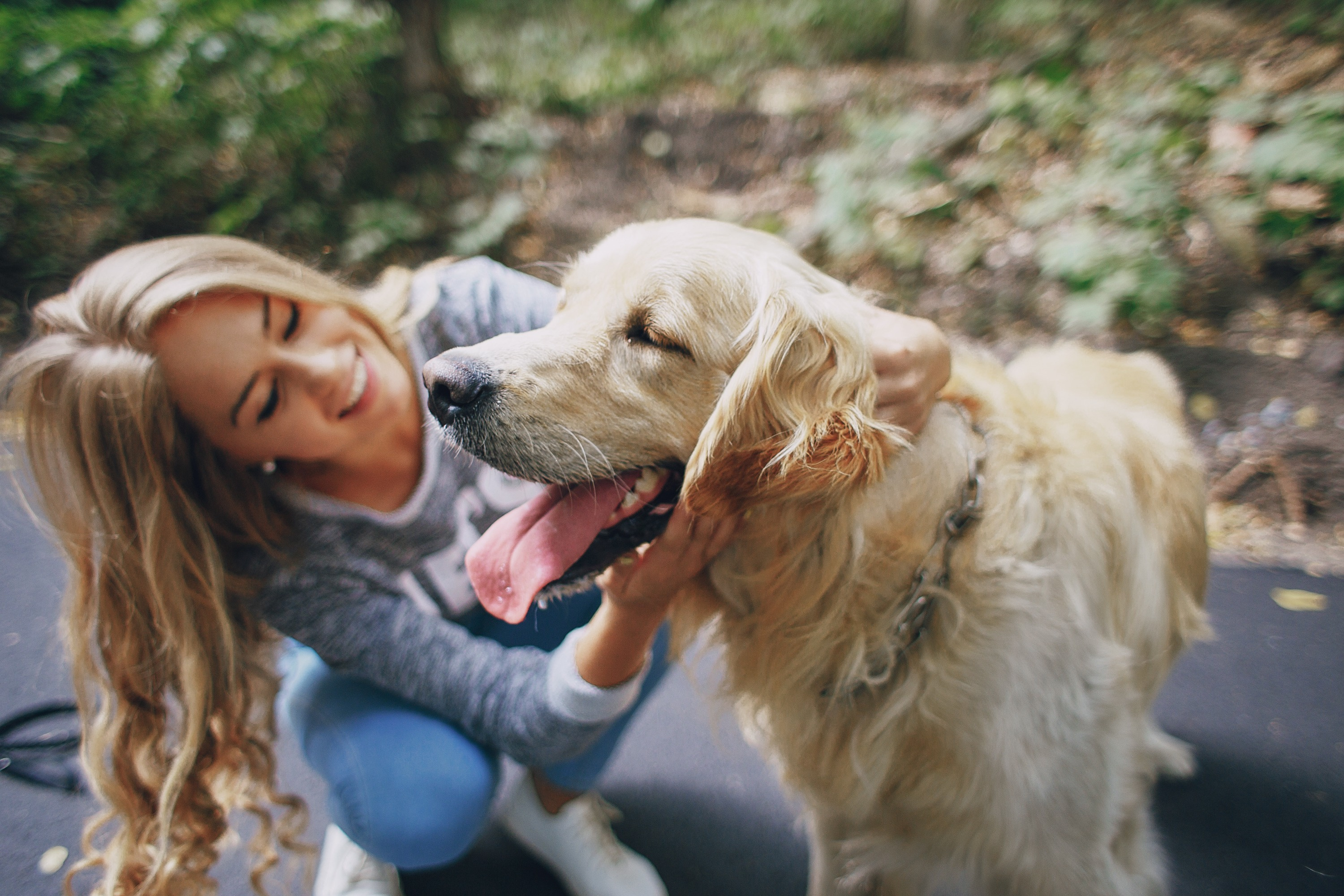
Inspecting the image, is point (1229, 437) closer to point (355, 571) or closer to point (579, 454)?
point (579, 454)

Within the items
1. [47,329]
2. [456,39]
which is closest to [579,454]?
[47,329]

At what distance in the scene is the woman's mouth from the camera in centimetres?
171

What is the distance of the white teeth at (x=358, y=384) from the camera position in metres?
1.71

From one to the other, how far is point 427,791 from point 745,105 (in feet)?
21.2

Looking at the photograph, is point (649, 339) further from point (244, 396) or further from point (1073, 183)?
point (1073, 183)

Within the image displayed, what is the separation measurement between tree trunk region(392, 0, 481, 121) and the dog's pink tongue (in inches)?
237

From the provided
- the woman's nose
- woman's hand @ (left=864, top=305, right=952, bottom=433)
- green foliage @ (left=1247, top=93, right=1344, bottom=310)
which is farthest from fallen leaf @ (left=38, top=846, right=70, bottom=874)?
green foliage @ (left=1247, top=93, right=1344, bottom=310)

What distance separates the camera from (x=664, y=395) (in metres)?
1.33

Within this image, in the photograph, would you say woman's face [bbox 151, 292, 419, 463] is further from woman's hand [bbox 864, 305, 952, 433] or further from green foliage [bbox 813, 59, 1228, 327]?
green foliage [bbox 813, 59, 1228, 327]

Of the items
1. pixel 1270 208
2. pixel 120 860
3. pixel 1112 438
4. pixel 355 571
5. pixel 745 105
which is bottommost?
pixel 120 860

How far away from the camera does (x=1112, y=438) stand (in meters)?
1.58

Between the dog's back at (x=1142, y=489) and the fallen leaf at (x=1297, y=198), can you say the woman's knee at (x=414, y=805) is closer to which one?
the dog's back at (x=1142, y=489)

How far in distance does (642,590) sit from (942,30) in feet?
23.0

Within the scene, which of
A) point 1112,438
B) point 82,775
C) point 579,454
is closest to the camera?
point 579,454
